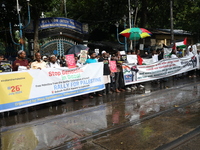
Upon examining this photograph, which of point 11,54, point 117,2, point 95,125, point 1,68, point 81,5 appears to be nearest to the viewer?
point 95,125


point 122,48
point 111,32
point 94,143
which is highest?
point 111,32

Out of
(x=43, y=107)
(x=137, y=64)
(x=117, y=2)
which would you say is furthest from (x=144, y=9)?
(x=43, y=107)

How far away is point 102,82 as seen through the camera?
8492 mm

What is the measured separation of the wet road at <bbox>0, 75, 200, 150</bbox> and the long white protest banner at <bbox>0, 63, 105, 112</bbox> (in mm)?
419

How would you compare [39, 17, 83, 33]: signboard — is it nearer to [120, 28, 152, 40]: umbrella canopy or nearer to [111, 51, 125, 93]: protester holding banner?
[120, 28, 152, 40]: umbrella canopy

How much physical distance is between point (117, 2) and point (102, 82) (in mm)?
18228

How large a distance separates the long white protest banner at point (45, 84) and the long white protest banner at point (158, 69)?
1.67m

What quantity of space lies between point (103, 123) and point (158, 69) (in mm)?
6519

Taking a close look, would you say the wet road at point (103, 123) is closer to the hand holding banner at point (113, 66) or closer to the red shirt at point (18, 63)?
the red shirt at point (18, 63)

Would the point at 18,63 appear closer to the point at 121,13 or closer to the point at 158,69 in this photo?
the point at 158,69

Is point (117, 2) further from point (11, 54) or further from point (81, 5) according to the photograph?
point (11, 54)

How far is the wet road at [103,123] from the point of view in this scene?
13.1ft

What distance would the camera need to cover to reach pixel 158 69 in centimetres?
1072

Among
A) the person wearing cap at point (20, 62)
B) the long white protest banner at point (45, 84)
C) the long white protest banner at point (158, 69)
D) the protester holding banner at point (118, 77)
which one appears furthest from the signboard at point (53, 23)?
the person wearing cap at point (20, 62)
